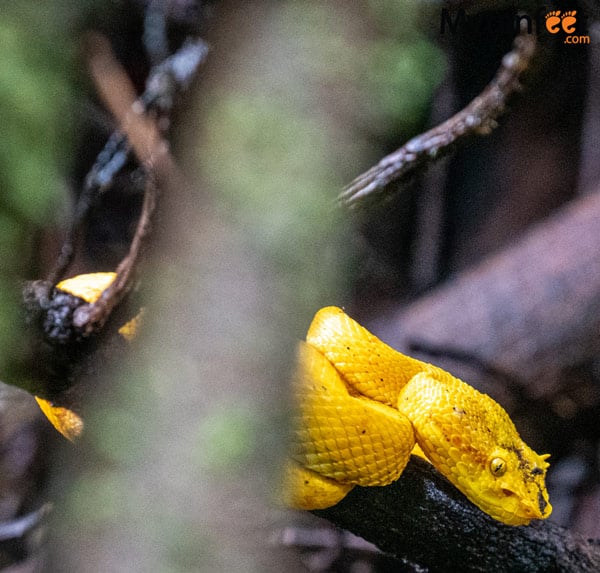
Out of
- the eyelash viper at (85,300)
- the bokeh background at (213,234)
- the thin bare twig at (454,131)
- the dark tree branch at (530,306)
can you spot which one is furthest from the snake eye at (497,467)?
the dark tree branch at (530,306)

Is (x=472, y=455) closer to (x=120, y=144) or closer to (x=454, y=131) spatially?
(x=454, y=131)

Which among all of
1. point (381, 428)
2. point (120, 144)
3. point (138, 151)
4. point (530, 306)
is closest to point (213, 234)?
point (138, 151)

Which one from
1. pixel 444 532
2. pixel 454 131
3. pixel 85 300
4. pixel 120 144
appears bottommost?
pixel 444 532

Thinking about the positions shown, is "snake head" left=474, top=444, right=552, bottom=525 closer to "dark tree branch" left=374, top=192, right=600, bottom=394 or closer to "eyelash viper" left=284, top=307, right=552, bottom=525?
"eyelash viper" left=284, top=307, right=552, bottom=525

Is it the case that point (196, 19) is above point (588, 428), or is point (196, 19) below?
above

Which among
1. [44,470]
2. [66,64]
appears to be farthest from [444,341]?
[66,64]

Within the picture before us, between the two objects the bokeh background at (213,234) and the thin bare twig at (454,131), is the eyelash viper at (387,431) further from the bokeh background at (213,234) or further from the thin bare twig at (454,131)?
the thin bare twig at (454,131)

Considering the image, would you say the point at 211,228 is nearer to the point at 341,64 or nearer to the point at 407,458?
the point at 341,64
